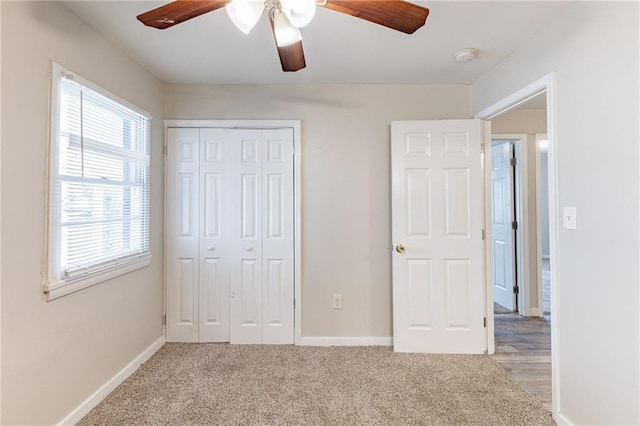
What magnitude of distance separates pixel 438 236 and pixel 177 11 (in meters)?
2.34

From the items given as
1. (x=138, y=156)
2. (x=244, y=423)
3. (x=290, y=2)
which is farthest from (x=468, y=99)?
(x=244, y=423)

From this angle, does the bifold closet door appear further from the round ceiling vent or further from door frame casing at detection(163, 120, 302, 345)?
the round ceiling vent

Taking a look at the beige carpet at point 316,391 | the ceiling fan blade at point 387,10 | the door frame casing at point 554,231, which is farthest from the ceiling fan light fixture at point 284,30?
the beige carpet at point 316,391

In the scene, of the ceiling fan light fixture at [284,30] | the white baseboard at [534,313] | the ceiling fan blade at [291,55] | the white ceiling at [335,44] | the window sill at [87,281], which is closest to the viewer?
the ceiling fan light fixture at [284,30]

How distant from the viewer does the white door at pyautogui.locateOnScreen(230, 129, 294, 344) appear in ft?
9.09

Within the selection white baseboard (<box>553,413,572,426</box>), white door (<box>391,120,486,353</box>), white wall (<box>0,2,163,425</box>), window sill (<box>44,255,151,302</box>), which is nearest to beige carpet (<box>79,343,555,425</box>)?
white baseboard (<box>553,413,572,426</box>)

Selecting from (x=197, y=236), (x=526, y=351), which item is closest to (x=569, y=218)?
(x=526, y=351)

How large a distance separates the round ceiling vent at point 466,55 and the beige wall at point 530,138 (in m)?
1.62

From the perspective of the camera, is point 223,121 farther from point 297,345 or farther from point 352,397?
point 352,397

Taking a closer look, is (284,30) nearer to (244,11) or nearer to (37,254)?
(244,11)

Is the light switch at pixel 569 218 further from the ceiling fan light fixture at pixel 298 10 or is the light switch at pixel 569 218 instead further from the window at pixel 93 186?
the window at pixel 93 186

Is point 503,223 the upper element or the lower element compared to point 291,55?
lower

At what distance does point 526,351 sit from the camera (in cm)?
265

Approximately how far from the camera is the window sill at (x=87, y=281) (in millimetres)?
1590
